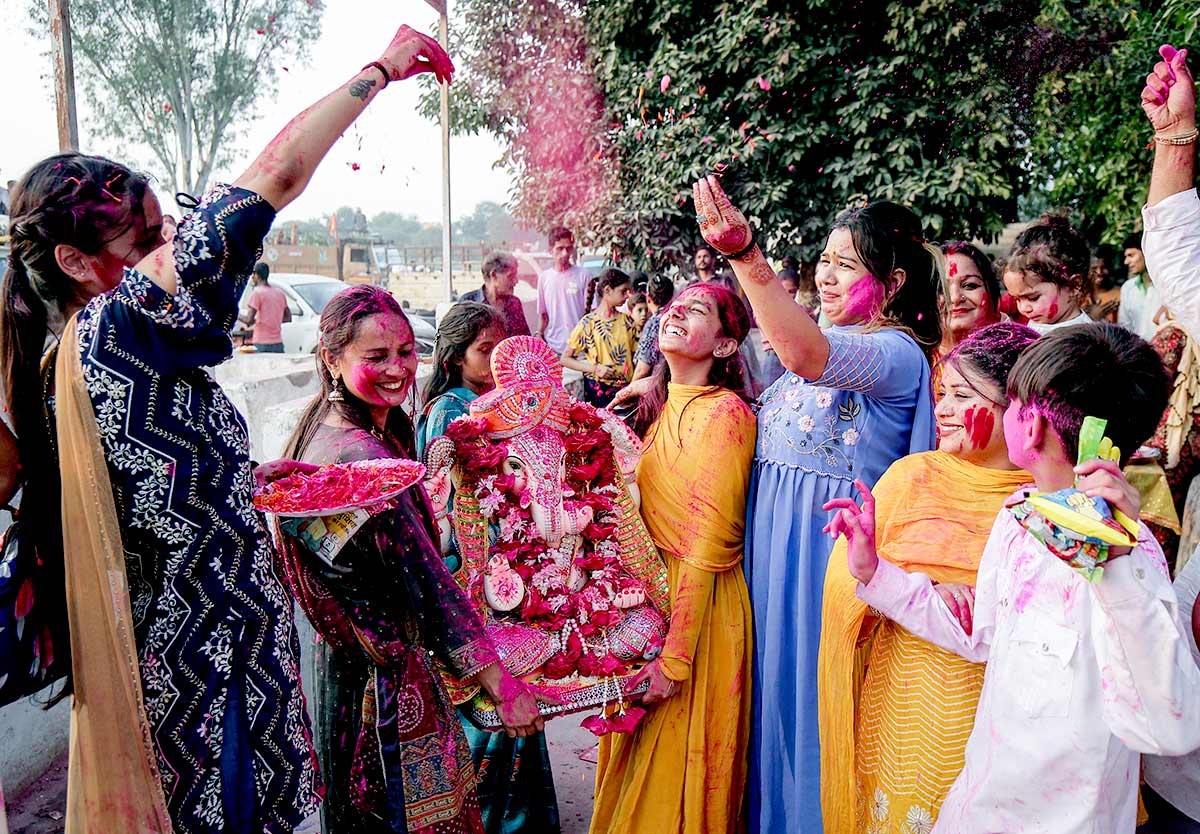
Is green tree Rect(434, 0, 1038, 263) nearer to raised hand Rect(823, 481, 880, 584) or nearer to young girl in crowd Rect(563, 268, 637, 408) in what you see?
young girl in crowd Rect(563, 268, 637, 408)

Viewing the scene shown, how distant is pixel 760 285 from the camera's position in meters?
2.24

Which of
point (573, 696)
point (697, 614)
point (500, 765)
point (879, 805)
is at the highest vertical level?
point (697, 614)

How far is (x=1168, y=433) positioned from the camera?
14.6 feet

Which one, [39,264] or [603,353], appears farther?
[603,353]

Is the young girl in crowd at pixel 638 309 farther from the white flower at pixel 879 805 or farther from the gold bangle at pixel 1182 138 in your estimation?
the white flower at pixel 879 805

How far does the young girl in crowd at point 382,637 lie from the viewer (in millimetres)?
2145

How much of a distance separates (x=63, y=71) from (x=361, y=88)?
2.72 meters

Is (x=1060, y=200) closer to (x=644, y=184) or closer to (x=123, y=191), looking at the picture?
(x=644, y=184)

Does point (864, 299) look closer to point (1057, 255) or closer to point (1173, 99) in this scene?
point (1173, 99)

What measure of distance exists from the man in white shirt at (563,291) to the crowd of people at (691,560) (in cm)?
526

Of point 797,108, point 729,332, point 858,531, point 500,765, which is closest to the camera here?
point 858,531

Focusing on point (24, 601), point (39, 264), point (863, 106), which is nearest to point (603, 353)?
point (863, 106)

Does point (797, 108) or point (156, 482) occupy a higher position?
point (797, 108)

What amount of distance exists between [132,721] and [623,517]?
4.77 feet
